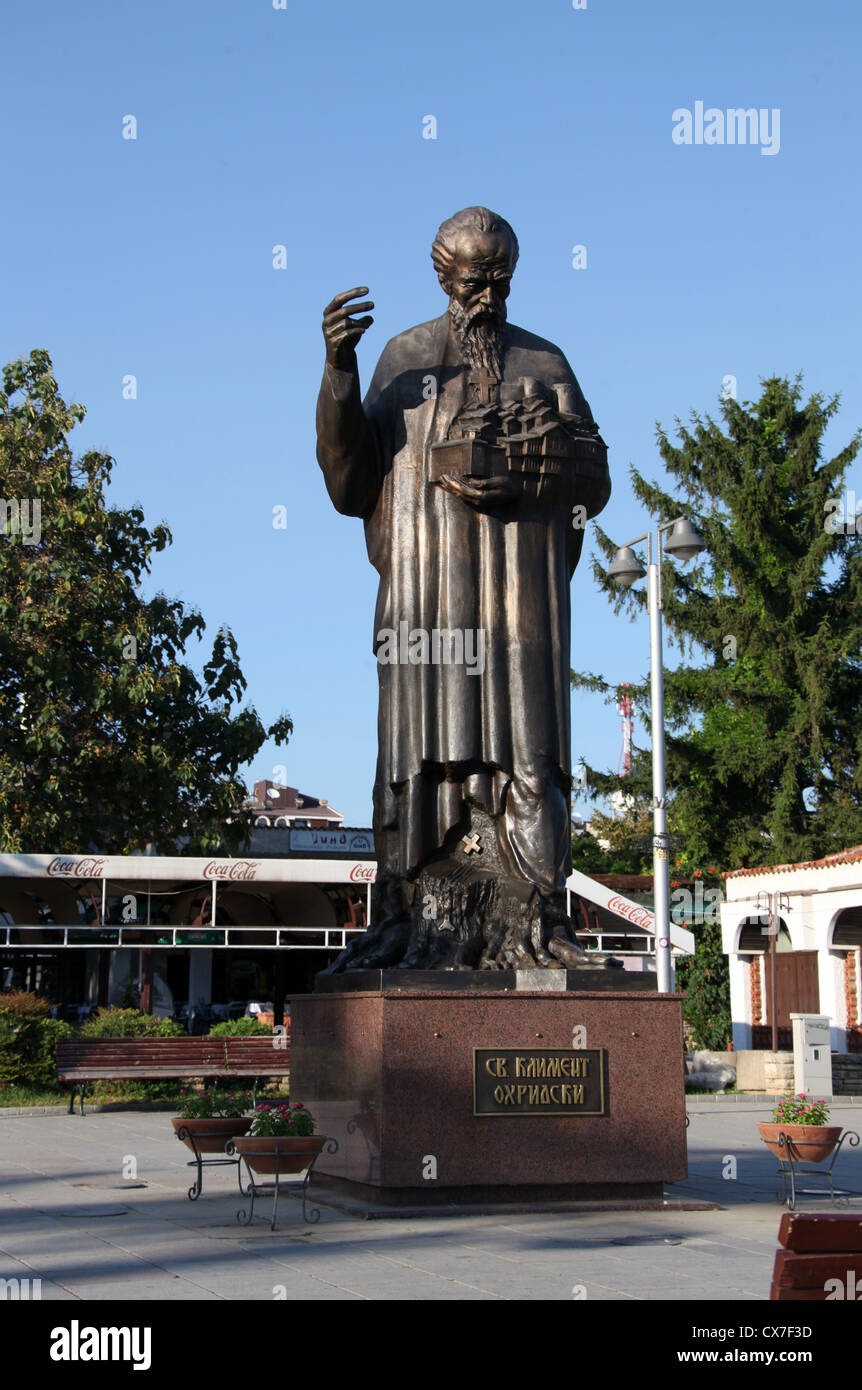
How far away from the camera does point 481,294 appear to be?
31.3ft

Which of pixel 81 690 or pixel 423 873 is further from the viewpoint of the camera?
pixel 81 690

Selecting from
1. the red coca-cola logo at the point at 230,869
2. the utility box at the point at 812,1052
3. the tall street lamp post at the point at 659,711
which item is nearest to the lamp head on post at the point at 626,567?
the tall street lamp post at the point at 659,711

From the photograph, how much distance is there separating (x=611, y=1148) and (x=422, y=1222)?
1.21m

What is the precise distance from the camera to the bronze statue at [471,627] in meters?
8.91

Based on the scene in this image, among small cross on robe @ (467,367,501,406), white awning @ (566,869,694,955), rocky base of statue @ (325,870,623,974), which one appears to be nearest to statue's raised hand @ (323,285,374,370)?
small cross on robe @ (467,367,501,406)

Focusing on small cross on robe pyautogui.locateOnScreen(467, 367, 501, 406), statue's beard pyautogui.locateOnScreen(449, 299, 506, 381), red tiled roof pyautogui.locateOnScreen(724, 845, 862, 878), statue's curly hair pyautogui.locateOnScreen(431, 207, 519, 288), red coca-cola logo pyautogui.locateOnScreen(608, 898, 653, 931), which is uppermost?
statue's curly hair pyautogui.locateOnScreen(431, 207, 519, 288)

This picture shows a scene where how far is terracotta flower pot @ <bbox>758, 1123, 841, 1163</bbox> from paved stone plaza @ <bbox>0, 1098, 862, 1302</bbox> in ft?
0.96

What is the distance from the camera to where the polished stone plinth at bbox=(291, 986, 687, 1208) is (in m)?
7.99

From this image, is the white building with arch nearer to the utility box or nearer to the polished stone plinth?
the utility box

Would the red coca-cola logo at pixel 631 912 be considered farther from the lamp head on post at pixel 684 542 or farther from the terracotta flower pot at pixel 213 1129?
the terracotta flower pot at pixel 213 1129

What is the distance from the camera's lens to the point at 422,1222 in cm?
766

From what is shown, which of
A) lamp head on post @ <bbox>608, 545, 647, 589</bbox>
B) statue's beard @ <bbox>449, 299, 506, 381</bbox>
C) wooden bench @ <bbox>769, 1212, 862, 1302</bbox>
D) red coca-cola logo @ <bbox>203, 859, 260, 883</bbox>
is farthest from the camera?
red coca-cola logo @ <bbox>203, 859, 260, 883</bbox>
